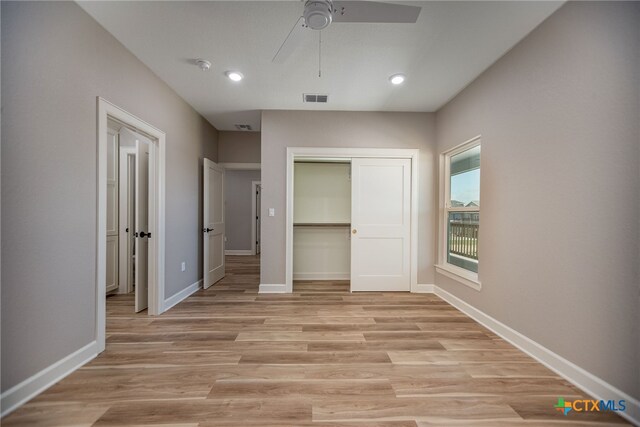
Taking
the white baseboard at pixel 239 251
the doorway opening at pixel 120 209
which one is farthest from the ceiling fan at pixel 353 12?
the white baseboard at pixel 239 251

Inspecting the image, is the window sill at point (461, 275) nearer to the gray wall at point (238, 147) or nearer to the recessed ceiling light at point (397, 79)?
the recessed ceiling light at point (397, 79)

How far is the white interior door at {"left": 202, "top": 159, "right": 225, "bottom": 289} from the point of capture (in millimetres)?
3941

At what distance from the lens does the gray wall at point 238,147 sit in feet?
15.3

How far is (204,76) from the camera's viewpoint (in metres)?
2.80

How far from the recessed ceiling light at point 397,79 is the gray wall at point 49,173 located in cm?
255

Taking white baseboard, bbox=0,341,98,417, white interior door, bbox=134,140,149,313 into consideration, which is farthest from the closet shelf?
white baseboard, bbox=0,341,98,417

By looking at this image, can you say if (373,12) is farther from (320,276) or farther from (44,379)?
(320,276)

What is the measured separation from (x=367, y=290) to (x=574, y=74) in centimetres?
311

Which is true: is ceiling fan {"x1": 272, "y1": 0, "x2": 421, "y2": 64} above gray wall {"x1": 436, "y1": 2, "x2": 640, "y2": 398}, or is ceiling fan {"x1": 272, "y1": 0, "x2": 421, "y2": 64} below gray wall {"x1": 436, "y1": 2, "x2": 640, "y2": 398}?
above

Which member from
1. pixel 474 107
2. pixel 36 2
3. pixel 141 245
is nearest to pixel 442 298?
pixel 474 107

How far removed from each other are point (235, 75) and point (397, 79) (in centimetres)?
172

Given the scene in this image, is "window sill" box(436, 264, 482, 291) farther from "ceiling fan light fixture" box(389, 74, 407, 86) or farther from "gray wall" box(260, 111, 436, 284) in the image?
"ceiling fan light fixture" box(389, 74, 407, 86)

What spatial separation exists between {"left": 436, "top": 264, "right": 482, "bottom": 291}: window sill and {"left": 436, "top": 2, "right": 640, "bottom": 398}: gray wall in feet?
0.77

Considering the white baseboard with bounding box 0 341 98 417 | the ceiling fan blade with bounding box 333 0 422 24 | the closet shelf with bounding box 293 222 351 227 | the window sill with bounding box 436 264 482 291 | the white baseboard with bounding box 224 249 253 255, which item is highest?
the ceiling fan blade with bounding box 333 0 422 24
